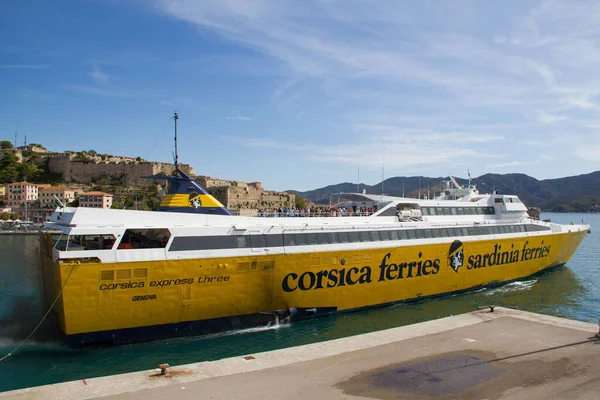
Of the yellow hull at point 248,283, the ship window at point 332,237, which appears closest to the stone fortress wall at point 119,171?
the yellow hull at point 248,283

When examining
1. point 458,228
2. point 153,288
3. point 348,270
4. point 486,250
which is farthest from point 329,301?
point 486,250

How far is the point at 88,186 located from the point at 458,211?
283 feet

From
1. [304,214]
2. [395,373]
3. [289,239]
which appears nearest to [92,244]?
[289,239]

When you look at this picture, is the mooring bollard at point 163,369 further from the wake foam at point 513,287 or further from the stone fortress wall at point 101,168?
the stone fortress wall at point 101,168

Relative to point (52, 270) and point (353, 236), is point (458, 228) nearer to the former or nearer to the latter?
point (353, 236)

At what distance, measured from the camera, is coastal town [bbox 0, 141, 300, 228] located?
79.9 meters

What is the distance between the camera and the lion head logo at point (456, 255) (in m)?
23.5

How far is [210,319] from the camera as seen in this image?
16.0 m

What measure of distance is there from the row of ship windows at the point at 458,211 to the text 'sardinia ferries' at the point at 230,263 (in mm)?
98

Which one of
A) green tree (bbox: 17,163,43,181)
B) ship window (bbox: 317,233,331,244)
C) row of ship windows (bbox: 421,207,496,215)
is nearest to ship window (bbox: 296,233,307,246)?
ship window (bbox: 317,233,331,244)

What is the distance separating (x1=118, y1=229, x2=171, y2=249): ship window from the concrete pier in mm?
5865

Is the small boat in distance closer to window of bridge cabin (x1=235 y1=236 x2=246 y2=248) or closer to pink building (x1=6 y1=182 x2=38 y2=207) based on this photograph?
window of bridge cabin (x1=235 y1=236 x2=246 y2=248)

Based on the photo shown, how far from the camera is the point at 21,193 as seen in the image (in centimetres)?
8925

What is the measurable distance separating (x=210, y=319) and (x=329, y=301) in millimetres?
5217
